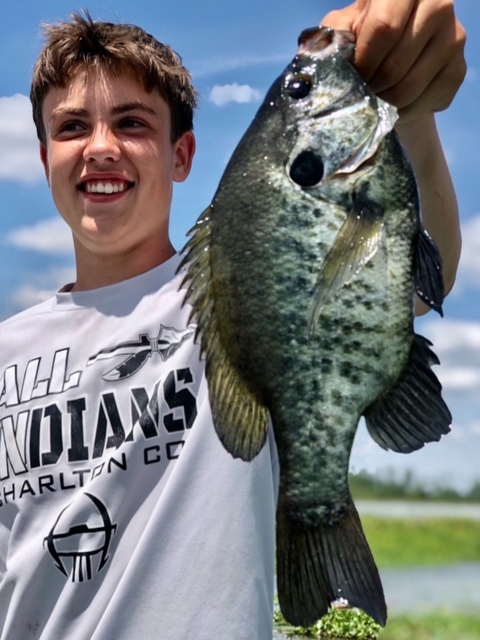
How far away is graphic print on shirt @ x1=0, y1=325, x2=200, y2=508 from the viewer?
248cm

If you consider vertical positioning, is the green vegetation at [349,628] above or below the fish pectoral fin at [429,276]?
below

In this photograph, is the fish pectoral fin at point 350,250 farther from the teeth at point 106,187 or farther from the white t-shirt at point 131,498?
the teeth at point 106,187

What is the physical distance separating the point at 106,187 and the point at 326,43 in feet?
3.98

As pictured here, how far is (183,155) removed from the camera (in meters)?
3.13

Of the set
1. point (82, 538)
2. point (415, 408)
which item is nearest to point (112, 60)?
point (82, 538)

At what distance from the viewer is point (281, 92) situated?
167 cm

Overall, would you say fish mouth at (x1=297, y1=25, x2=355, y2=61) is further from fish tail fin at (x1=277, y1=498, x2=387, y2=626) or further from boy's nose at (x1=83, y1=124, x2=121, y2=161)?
boy's nose at (x1=83, y1=124, x2=121, y2=161)

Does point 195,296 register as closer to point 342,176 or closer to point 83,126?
point 342,176

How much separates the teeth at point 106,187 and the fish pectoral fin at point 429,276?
144 centimetres

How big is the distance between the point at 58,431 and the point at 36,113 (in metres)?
1.28

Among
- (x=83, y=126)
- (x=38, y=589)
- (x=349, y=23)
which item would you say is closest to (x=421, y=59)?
(x=349, y=23)

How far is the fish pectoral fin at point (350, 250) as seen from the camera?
150cm

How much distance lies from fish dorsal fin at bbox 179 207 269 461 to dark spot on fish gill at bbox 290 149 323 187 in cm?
18

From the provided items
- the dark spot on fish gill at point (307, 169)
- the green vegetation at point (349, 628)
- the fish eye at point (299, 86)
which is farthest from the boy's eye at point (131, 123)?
the green vegetation at point (349, 628)
